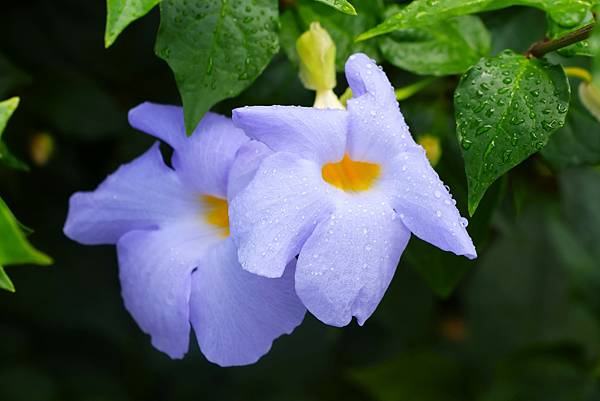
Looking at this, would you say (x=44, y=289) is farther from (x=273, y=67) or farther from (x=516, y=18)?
(x=516, y=18)

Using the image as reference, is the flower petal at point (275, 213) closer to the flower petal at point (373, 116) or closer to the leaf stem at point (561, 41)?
the flower petal at point (373, 116)

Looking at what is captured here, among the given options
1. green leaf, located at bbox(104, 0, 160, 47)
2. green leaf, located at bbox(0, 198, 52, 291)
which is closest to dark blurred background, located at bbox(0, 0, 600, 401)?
green leaf, located at bbox(104, 0, 160, 47)

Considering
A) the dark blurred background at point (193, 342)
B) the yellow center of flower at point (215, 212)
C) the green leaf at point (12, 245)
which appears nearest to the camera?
the green leaf at point (12, 245)

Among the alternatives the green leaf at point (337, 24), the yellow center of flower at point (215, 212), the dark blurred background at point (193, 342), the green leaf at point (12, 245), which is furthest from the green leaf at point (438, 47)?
the green leaf at point (12, 245)

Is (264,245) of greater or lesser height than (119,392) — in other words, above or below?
above

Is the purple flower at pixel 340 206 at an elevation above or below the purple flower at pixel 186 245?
A: above

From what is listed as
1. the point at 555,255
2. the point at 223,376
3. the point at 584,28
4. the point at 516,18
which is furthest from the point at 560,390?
the point at 584,28

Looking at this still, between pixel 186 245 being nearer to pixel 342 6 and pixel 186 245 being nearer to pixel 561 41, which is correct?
pixel 342 6
